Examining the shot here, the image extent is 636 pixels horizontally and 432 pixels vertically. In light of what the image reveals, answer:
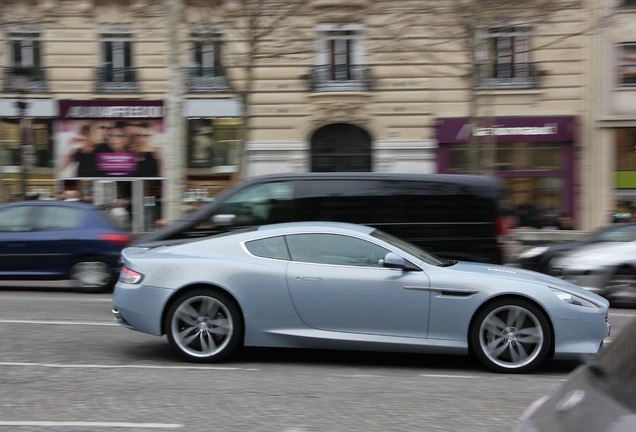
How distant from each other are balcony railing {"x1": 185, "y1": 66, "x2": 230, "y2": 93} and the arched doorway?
328cm

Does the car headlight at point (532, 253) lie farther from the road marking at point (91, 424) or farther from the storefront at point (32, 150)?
the storefront at point (32, 150)

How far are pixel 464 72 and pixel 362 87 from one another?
3.05 meters

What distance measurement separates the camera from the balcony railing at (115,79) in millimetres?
24422

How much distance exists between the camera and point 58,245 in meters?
12.9

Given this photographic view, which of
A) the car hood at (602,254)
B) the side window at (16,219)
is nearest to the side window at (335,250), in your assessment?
the car hood at (602,254)

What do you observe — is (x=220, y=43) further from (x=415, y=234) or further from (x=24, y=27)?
(x=415, y=234)

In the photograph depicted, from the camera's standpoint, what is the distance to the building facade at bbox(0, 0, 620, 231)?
2345 cm

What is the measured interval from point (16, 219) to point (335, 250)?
779 centimetres

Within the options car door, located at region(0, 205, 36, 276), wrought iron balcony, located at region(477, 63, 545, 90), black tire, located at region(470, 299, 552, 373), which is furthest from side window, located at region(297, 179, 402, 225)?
wrought iron balcony, located at region(477, 63, 545, 90)

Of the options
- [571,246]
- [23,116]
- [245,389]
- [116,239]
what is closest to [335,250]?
[245,389]

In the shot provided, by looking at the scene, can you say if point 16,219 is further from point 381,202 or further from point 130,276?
point 130,276

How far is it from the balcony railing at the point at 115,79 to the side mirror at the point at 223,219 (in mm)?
14927

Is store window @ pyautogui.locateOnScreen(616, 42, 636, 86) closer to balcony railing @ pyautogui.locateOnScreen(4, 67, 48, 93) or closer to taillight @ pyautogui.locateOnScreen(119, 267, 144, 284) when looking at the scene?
balcony railing @ pyautogui.locateOnScreen(4, 67, 48, 93)

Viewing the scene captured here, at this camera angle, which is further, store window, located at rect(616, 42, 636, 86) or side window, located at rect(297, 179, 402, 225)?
store window, located at rect(616, 42, 636, 86)
